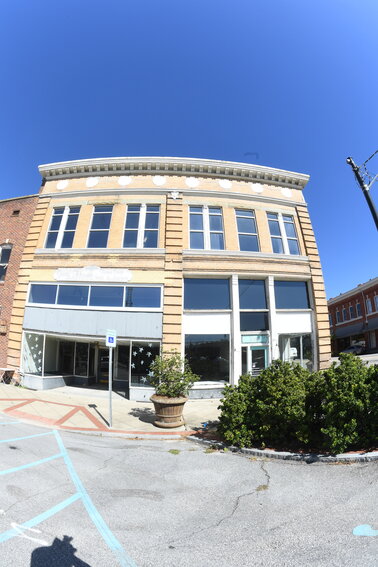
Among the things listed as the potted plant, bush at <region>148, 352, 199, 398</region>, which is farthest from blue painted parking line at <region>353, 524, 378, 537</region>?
bush at <region>148, 352, 199, 398</region>

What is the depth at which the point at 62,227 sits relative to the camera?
50.1ft

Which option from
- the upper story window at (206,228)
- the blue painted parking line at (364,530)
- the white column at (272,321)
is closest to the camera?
the blue painted parking line at (364,530)

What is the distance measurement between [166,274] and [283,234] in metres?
7.35

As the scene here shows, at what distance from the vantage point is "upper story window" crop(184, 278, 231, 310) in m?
13.8

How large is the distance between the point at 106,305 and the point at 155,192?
22.3 ft

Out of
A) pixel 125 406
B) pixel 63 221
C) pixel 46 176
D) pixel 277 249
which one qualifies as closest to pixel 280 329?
pixel 277 249

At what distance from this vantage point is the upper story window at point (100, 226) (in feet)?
48.2

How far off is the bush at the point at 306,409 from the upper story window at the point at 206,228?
8.95 m

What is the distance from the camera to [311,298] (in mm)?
15062

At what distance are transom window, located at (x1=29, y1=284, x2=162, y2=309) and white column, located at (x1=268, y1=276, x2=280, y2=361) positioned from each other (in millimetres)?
5769

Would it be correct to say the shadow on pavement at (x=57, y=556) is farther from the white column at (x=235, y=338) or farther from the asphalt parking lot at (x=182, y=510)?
the white column at (x=235, y=338)

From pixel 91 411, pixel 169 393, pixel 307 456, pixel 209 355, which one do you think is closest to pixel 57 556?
pixel 307 456

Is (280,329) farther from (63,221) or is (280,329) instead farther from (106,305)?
(63,221)

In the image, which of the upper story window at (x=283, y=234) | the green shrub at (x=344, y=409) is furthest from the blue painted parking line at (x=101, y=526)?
the upper story window at (x=283, y=234)
